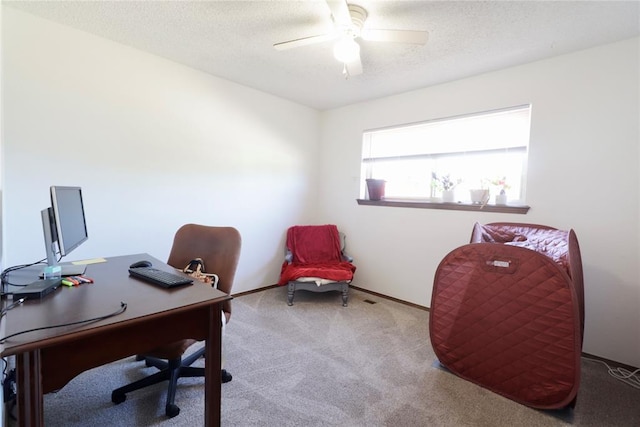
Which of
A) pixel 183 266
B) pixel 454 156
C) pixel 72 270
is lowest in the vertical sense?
pixel 183 266

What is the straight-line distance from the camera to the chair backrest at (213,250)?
75.9 inches

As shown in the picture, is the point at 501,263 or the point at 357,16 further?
the point at 357,16

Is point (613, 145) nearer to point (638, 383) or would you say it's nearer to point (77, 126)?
point (638, 383)

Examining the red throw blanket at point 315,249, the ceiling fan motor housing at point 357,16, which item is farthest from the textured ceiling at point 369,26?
→ the red throw blanket at point 315,249

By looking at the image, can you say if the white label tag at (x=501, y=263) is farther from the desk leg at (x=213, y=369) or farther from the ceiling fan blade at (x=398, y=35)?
the desk leg at (x=213, y=369)

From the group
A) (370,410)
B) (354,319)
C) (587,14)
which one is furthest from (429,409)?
(587,14)

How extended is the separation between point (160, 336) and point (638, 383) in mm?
2985

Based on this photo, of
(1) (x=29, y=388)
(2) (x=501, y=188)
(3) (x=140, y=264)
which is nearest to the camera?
(1) (x=29, y=388)

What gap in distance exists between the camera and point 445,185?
125 inches

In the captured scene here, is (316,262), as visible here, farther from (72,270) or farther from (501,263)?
(72,270)

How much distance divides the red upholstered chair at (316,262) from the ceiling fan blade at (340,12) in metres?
2.31

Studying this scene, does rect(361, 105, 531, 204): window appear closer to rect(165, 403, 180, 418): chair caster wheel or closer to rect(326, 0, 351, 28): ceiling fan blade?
rect(326, 0, 351, 28): ceiling fan blade

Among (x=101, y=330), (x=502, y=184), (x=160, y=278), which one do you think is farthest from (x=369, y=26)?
(x=101, y=330)

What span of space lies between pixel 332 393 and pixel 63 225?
1710mm
